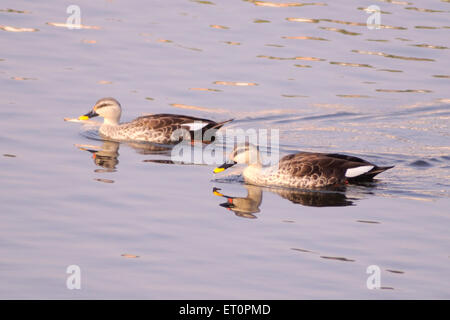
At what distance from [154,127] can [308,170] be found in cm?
359

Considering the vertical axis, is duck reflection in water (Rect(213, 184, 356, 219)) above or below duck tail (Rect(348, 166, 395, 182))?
below

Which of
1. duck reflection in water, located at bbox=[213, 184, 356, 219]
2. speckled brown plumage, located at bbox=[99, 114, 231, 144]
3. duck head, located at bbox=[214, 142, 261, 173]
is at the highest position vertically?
speckled brown plumage, located at bbox=[99, 114, 231, 144]

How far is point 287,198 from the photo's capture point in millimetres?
14109

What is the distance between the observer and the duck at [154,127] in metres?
17.2

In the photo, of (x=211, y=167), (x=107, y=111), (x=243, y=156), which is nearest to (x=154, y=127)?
(x=107, y=111)

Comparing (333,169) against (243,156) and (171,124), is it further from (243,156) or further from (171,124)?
(171,124)

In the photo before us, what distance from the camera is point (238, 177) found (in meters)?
15.5

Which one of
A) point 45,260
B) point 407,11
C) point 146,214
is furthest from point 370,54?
point 45,260

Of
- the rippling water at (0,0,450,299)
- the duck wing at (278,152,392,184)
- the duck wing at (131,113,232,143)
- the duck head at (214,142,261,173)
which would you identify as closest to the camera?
the rippling water at (0,0,450,299)

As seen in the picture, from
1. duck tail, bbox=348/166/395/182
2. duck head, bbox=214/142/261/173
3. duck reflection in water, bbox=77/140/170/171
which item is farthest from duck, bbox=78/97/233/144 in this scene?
duck tail, bbox=348/166/395/182

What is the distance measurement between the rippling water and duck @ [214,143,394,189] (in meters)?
0.23

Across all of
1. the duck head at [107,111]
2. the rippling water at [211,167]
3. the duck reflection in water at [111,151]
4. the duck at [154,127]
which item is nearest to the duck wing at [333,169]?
the rippling water at [211,167]

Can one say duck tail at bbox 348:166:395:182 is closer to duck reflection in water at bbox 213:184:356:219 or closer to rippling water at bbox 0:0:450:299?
rippling water at bbox 0:0:450:299

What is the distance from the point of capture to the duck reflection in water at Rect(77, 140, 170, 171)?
15328 mm
